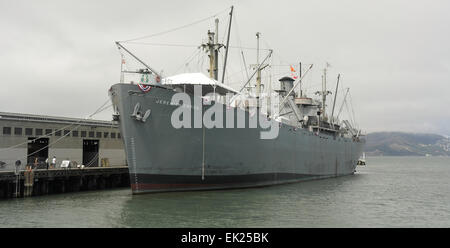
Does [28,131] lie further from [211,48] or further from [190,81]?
[211,48]

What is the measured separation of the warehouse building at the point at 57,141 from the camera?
2555cm

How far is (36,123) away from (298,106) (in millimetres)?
25919

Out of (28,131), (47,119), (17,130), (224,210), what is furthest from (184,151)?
(47,119)

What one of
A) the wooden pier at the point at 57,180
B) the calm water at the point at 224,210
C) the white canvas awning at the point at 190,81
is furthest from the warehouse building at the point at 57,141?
the white canvas awning at the point at 190,81

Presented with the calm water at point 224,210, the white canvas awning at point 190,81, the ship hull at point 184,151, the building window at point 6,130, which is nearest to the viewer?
the calm water at point 224,210

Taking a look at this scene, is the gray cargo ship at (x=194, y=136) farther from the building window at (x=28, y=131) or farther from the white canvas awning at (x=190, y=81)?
the building window at (x=28, y=131)

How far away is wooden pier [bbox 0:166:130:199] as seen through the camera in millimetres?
20383

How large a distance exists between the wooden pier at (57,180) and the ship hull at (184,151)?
6.18m

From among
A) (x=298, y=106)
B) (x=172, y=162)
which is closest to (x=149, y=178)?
(x=172, y=162)

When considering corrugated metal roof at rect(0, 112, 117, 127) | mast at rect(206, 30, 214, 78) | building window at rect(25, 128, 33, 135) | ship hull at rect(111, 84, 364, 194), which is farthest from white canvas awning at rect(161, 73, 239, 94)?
corrugated metal roof at rect(0, 112, 117, 127)

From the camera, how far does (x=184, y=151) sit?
66.6 ft

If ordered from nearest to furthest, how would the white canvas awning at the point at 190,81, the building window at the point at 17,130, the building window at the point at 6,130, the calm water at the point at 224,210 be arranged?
the calm water at the point at 224,210
the white canvas awning at the point at 190,81
the building window at the point at 6,130
the building window at the point at 17,130
